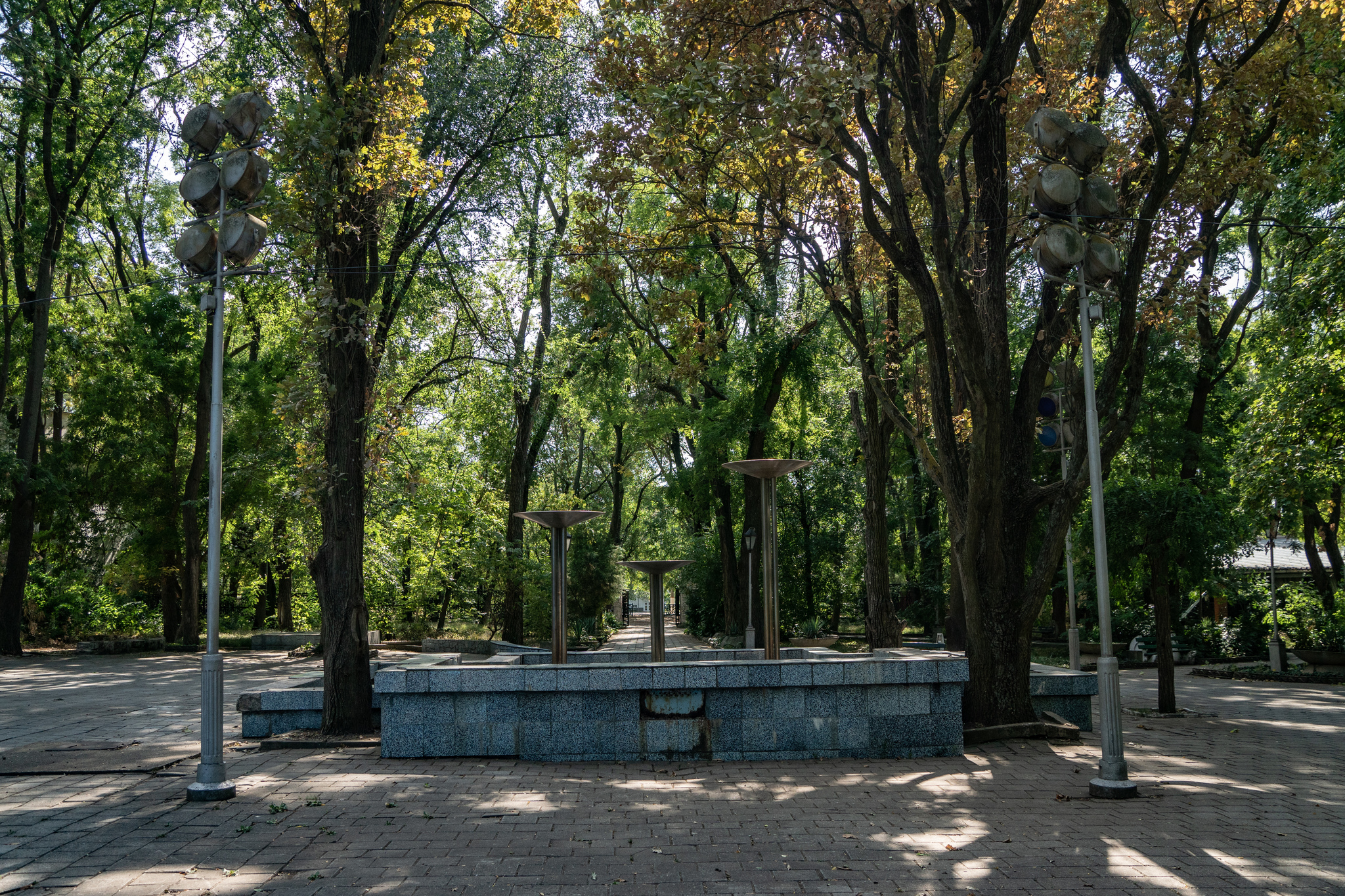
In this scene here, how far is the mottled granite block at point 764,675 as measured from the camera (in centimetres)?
903

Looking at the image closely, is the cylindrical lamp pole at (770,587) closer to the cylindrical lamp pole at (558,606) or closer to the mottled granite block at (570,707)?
the cylindrical lamp pole at (558,606)

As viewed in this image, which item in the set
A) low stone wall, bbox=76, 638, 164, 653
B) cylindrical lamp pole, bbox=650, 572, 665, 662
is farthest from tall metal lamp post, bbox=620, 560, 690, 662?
low stone wall, bbox=76, 638, 164, 653

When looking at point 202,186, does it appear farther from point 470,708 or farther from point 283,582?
point 283,582

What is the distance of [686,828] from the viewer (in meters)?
6.42

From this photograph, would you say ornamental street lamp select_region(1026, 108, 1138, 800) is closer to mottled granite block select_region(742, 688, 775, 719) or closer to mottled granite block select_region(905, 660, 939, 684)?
mottled granite block select_region(905, 660, 939, 684)

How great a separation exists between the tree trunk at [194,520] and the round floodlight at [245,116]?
701 inches

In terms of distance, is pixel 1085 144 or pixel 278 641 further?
pixel 278 641

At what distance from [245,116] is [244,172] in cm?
53

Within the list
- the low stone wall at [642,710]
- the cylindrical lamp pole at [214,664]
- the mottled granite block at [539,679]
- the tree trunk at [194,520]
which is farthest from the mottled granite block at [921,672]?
the tree trunk at [194,520]

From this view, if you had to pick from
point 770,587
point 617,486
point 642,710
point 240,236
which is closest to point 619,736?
point 642,710

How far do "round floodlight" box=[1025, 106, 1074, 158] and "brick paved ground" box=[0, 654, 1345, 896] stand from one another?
537 centimetres

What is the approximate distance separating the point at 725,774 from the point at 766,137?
5677 mm

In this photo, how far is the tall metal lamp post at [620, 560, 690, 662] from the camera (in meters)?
11.4

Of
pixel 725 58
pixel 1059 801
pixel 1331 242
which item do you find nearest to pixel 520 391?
pixel 725 58
